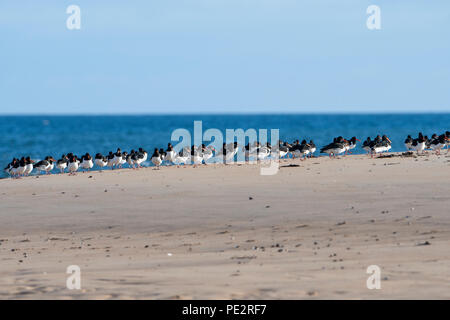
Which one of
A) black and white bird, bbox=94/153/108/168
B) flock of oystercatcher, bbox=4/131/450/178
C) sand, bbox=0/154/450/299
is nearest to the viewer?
sand, bbox=0/154/450/299

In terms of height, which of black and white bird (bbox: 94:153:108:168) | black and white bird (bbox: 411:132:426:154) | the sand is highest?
black and white bird (bbox: 411:132:426:154)

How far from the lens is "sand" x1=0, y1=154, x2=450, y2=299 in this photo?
1137cm

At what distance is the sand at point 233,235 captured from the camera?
1137cm

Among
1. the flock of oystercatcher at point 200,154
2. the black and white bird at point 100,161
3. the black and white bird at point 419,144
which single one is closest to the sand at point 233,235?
the flock of oystercatcher at point 200,154

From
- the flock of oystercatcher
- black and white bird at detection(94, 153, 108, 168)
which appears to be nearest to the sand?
the flock of oystercatcher

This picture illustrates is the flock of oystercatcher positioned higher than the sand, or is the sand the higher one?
the flock of oystercatcher

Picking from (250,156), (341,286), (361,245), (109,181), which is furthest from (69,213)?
(250,156)

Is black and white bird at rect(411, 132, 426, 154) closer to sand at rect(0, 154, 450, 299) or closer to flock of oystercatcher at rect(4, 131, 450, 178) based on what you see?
flock of oystercatcher at rect(4, 131, 450, 178)

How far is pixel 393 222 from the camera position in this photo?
16.0 meters

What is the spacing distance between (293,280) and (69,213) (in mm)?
8396

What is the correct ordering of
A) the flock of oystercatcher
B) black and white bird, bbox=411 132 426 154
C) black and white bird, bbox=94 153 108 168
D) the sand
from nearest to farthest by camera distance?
the sand → the flock of oystercatcher → black and white bird, bbox=411 132 426 154 → black and white bird, bbox=94 153 108 168

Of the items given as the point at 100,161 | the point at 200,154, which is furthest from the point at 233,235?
the point at 100,161

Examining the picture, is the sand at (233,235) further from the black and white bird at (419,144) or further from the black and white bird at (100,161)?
the black and white bird at (100,161)

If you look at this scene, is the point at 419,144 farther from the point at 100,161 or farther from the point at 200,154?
the point at 100,161
